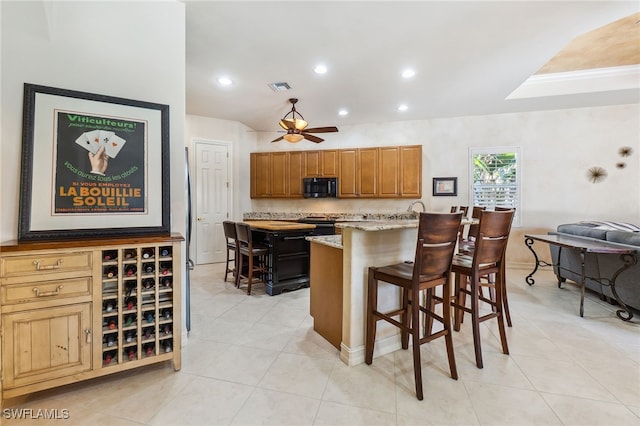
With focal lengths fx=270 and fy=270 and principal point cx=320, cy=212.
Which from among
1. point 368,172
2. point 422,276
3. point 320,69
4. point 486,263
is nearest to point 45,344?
Answer: point 422,276

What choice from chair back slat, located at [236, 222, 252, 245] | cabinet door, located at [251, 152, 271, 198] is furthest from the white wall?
cabinet door, located at [251, 152, 271, 198]

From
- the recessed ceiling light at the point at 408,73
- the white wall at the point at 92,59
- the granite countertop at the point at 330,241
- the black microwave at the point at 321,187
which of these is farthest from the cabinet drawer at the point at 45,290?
the black microwave at the point at 321,187

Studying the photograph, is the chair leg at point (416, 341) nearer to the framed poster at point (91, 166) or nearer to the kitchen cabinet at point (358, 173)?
the framed poster at point (91, 166)

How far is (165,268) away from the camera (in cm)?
189

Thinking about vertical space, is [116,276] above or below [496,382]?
above

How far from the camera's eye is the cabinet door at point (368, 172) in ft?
17.4

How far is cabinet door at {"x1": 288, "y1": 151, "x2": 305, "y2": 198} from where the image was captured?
5.70 metres

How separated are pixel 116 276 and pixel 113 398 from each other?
736 millimetres

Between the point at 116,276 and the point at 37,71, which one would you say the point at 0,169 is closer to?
the point at 37,71

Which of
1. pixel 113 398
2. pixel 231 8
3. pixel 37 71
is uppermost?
pixel 231 8

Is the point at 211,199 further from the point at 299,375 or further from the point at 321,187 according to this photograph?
the point at 299,375

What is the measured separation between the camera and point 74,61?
1.90m

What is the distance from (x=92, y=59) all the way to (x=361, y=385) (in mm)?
2954

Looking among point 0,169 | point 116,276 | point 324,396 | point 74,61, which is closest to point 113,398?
point 116,276
